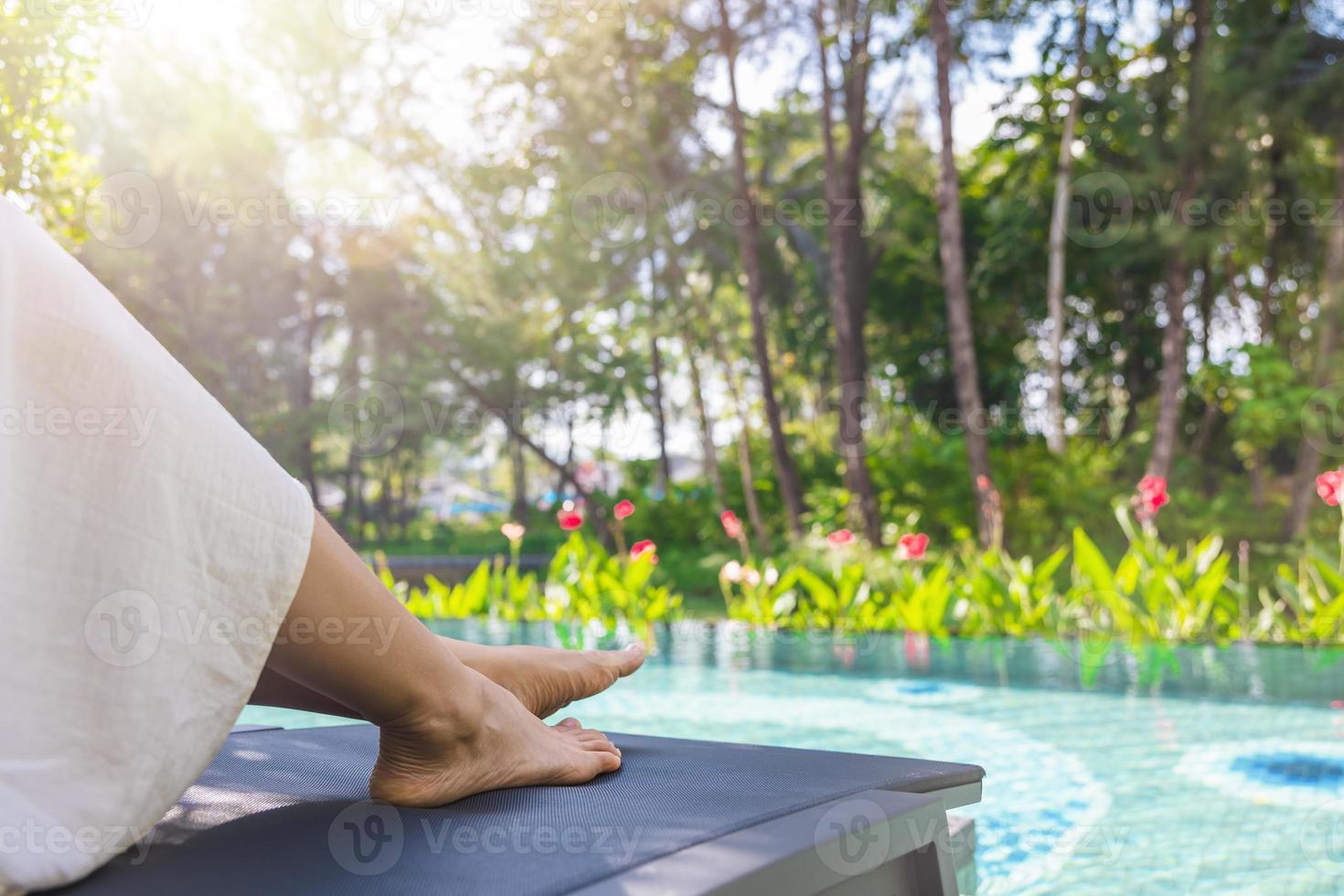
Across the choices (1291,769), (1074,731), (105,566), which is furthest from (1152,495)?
(105,566)

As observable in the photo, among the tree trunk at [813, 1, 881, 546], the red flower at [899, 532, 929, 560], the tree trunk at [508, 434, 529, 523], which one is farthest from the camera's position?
the tree trunk at [508, 434, 529, 523]

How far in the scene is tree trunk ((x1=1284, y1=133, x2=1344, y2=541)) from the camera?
8.41 metres

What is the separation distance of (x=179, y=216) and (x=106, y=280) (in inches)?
395

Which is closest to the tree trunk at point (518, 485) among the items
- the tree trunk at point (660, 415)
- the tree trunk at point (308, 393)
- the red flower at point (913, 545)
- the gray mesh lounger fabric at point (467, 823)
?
the tree trunk at point (660, 415)

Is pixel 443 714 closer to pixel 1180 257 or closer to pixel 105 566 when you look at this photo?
pixel 105 566

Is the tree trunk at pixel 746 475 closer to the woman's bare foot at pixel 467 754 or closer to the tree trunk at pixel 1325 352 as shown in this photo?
the tree trunk at pixel 1325 352

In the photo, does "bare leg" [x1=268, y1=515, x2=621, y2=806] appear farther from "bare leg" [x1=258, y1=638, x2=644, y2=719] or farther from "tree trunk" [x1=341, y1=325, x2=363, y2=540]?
"tree trunk" [x1=341, y1=325, x2=363, y2=540]

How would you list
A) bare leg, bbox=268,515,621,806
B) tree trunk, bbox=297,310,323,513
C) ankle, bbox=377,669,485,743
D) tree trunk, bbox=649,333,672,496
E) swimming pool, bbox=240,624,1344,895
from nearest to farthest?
bare leg, bbox=268,515,621,806
ankle, bbox=377,669,485,743
swimming pool, bbox=240,624,1344,895
tree trunk, bbox=649,333,672,496
tree trunk, bbox=297,310,323,513

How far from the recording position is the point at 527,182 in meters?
12.2

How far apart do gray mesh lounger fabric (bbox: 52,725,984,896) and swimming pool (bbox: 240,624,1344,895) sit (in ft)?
2.45

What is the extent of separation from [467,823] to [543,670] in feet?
1.38

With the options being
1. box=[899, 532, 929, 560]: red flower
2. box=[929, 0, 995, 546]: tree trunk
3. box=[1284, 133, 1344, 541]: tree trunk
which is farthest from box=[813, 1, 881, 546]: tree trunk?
box=[1284, 133, 1344, 541]: tree trunk

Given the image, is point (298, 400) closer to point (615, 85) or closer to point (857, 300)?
point (615, 85)

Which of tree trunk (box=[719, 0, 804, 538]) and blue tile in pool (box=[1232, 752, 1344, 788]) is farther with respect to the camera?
tree trunk (box=[719, 0, 804, 538])
